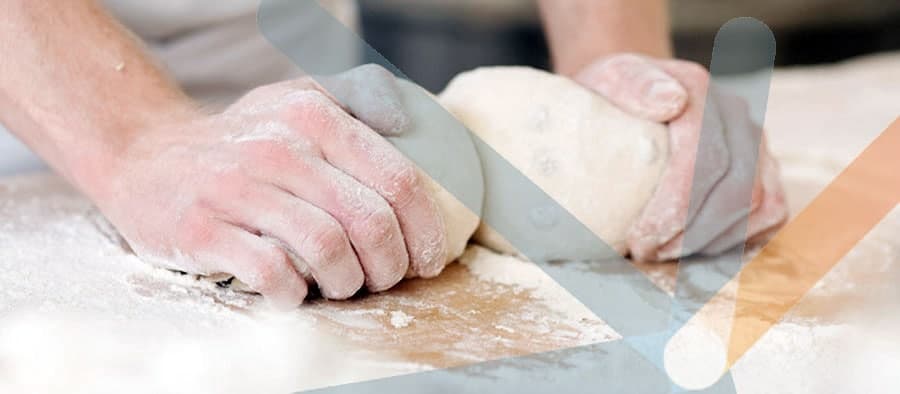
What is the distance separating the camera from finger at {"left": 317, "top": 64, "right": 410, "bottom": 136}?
81 centimetres

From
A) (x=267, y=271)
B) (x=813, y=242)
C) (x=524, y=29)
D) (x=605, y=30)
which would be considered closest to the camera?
(x=267, y=271)

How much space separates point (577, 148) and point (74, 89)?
1.56ft

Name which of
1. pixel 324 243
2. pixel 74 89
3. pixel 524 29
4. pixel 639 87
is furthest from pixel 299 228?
pixel 524 29

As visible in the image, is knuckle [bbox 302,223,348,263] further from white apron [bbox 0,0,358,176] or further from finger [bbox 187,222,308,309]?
white apron [bbox 0,0,358,176]

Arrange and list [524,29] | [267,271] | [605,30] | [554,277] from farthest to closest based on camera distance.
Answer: [524,29], [605,30], [554,277], [267,271]

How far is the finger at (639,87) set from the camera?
94 centimetres

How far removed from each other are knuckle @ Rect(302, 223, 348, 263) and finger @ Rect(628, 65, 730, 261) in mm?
345

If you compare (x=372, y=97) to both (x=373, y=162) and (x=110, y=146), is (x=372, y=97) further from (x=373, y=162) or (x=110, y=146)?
(x=110, y=146)

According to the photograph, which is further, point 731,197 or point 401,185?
point 731,197

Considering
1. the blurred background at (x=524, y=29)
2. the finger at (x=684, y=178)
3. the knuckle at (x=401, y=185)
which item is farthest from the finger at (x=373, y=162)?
the blurred background at (x=524, y=29)

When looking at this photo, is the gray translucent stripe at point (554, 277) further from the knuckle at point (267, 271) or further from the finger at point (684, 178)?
the knuckle at point (267, 271)

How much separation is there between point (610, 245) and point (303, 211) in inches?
14.1

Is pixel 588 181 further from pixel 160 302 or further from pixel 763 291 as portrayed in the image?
pixel 160 302

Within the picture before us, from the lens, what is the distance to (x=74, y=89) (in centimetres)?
82
